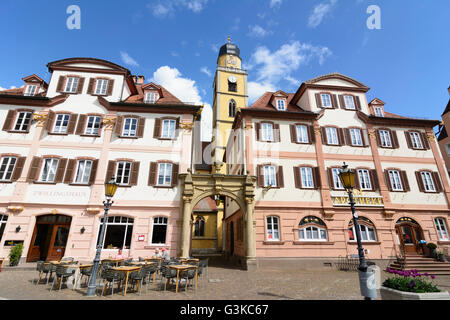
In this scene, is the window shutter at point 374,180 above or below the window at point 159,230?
above

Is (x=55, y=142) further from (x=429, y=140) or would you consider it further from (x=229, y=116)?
(x=429, y=140)

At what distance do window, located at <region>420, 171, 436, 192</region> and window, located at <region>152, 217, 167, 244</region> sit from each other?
21.2 meters

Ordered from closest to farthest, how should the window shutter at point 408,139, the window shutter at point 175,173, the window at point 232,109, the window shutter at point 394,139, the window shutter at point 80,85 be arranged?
the window shutter at point 175,173 < the window shutter at point 80,85 < the window shutter at point 394,139 < the window shutter at point 408,139 < the window at point 232,109

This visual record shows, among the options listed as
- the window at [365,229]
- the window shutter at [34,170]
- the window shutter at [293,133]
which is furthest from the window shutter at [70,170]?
the window at [365,229]

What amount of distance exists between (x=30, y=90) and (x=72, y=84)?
11.3ft

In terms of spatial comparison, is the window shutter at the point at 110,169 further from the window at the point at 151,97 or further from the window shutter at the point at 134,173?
the window at the point at 151,97

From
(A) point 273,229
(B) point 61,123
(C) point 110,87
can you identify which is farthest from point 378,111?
(B) point 61,123

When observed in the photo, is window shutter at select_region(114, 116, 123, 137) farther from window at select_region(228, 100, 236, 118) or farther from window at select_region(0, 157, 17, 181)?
window at select_region(228, 100, 236, 118)

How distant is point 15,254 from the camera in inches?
560

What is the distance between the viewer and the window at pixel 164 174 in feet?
56.2

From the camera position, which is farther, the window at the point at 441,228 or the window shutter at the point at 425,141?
the window shutter at the point at 425,141

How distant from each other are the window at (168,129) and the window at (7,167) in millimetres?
10556

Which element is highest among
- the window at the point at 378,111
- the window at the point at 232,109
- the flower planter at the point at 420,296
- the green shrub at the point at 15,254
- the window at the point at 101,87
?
the window at the point at 232,109

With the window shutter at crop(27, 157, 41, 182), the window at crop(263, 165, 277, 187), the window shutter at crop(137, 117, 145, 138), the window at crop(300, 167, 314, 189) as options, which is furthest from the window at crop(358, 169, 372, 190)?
the window shutter at crop(27, 157, 41, 182)
